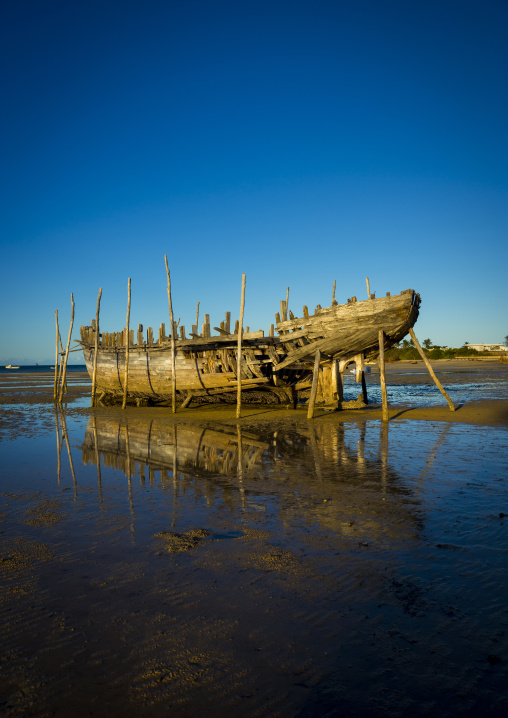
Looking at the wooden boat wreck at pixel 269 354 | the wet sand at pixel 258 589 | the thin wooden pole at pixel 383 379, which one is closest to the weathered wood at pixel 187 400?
the wooden boat wreck at pixel 269 354

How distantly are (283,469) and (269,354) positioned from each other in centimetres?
1038

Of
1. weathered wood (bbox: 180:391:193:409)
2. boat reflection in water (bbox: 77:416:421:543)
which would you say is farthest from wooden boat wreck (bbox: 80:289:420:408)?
boat reflection in water (bbox: 77:416:421:543)

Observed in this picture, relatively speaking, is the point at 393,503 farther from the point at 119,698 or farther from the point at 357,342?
the point at 357,342

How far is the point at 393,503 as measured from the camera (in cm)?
627

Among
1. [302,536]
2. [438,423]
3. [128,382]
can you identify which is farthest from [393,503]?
[128,382]

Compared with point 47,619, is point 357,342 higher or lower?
higher

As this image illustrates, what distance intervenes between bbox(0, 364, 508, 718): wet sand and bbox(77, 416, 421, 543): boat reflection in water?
63 mm

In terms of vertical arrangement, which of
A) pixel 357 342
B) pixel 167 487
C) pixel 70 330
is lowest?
pixel 167 487

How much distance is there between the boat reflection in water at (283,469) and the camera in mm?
5914

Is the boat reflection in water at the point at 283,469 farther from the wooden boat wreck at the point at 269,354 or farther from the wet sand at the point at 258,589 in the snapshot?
the wooden boat wreck at the point at 269,354

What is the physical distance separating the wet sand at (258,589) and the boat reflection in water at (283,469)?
0.21 feet

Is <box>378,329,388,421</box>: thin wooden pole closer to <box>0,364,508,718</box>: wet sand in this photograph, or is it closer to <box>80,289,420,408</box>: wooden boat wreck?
<box>80,289,420,408</box>: wooden boat wreck

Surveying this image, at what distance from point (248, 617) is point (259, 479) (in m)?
4.42

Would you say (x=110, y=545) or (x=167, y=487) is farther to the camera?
(x=167, y=487)
